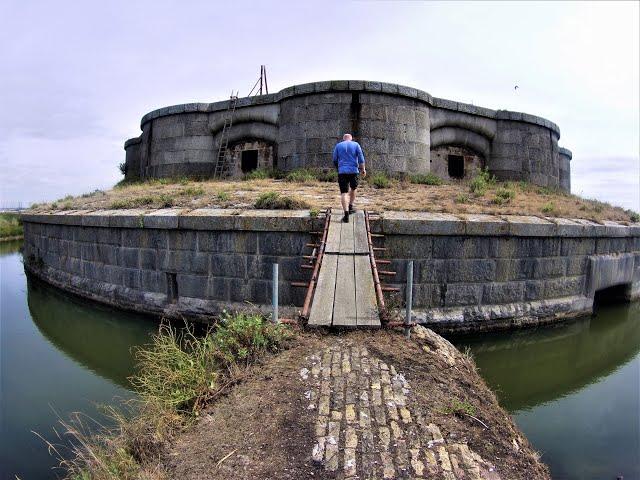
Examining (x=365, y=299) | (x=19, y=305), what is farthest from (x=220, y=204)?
(x=19, y=305)

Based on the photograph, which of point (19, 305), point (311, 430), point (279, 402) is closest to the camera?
point (311, 430)

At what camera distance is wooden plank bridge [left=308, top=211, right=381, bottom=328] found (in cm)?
471

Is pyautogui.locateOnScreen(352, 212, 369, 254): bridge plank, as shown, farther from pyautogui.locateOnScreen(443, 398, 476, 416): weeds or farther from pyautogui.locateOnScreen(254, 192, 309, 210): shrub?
pyautogui.locateOnScreen(443, 398, 476, 416): weeds

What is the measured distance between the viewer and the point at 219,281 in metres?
7.48

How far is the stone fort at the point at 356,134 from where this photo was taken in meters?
11.9

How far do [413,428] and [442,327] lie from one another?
4.13 metres

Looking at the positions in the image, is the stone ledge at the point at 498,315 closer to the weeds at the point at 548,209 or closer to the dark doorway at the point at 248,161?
the weeds at the point at 548,209

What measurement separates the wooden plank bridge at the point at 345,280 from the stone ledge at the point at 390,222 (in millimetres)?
560

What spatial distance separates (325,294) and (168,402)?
6.91ft

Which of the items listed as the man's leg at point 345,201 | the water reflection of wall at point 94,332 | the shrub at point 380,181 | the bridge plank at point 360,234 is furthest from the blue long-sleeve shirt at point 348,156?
the water reflection of wall at point 94,332

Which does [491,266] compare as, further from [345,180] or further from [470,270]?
[345,180]

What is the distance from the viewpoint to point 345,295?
511 cm

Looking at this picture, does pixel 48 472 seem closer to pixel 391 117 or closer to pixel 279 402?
pixel 279 402

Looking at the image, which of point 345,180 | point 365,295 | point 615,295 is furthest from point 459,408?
point 615,295
